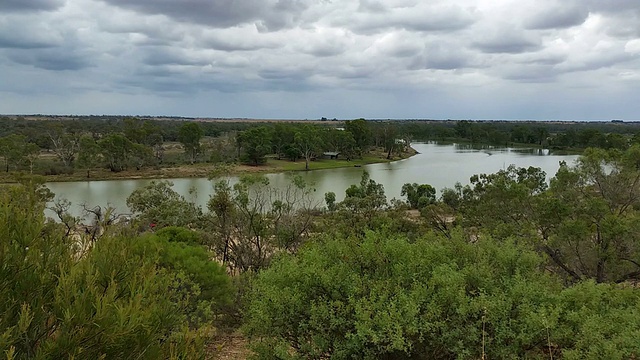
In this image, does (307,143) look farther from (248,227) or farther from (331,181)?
(248,227)

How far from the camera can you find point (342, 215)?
1555cm

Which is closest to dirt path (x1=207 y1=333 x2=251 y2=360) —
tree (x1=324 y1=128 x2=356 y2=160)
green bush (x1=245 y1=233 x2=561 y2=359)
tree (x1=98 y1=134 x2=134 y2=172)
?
green bush (x1=245 y1=233 x2=561 y2=359)

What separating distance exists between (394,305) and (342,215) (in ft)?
34.0

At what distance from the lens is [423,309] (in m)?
5.60

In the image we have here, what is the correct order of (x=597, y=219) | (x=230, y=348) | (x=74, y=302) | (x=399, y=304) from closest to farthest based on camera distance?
(x=74, y=302) → (x=399, y=304) → (x=230, y=348) → (x=597, y=219)

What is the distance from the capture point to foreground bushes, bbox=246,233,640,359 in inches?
206

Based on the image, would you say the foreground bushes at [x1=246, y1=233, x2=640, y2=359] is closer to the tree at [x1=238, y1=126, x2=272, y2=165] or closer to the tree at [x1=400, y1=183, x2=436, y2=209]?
the tree at [x1=400, y1=183, x2=436, y2=209]

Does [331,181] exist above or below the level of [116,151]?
below

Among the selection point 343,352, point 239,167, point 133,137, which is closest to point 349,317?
point 343,352

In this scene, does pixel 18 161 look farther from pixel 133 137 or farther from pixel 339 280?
pixel 339 280

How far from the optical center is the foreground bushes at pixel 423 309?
17.1ft

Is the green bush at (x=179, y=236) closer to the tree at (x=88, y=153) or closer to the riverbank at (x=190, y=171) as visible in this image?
the riverbank at (x=190, y=171)

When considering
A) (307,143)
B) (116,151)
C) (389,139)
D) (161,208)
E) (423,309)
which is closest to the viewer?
(423,309)

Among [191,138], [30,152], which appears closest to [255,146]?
[191,138]
